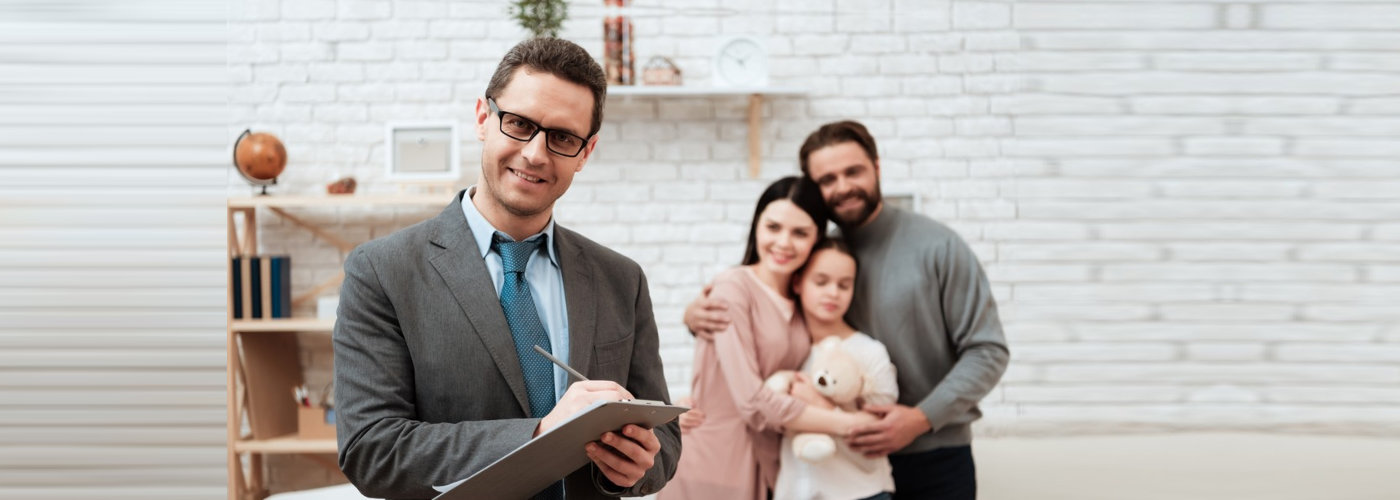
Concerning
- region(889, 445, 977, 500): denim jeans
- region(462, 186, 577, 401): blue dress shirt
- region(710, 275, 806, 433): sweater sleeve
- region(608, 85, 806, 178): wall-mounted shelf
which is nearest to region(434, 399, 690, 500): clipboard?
region(462, 186, 577, 401): blue dress shirt

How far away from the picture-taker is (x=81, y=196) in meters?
0.93

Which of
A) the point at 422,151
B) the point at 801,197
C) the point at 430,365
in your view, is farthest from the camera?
the point at 422,151

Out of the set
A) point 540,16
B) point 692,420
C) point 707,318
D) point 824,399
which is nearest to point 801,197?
point 707,318

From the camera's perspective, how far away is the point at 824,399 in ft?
7.19

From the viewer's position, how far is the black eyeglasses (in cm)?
124

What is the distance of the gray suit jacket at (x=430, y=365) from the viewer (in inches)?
45.1

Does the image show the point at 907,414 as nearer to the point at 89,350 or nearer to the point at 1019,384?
the point at 1019,384

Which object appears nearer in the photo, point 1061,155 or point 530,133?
point 530,133

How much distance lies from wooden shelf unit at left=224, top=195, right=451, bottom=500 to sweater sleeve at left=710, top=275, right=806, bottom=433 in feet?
4.66

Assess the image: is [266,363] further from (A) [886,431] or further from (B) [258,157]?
(A) [886,431]

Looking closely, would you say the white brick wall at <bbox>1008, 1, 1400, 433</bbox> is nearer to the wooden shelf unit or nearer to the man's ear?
the wooden shelf unit

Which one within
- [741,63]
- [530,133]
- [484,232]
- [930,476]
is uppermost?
[741,63]

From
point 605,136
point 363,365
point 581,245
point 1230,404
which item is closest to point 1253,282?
point 1230,404

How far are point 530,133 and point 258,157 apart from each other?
243 cm
